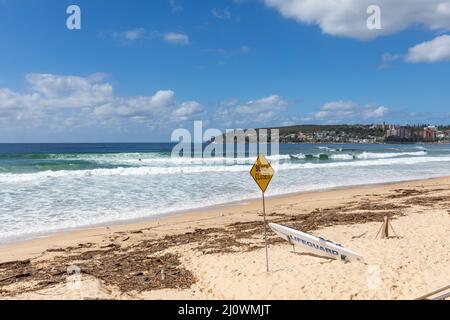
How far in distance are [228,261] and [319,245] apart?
5.84ft

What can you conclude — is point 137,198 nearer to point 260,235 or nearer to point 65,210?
point 65,210

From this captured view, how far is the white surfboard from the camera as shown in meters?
6.98

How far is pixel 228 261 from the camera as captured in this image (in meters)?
7.76

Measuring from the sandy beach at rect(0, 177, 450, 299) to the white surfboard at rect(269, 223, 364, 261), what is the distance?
6.3 inches

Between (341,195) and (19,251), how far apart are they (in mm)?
13506

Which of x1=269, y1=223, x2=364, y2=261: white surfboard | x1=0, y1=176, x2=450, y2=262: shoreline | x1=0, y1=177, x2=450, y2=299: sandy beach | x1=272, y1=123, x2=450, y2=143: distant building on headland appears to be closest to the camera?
x1=0, y1=177, x2=450, y2=299: sandy beach

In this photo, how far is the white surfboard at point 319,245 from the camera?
22.9 feet

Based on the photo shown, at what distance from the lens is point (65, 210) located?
1406 cm

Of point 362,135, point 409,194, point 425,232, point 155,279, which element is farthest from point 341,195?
point 362,135

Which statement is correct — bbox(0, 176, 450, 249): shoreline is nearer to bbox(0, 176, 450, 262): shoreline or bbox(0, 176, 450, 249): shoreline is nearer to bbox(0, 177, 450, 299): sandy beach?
bbox(0, 176, 450, 262): shoreline

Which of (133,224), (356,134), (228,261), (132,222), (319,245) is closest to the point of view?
(319,245)

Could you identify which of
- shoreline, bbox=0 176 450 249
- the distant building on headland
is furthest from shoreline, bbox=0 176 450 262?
the distant building on headland

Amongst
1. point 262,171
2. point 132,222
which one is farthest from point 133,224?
point 262,171

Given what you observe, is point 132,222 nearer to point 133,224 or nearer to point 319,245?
point 133,224
